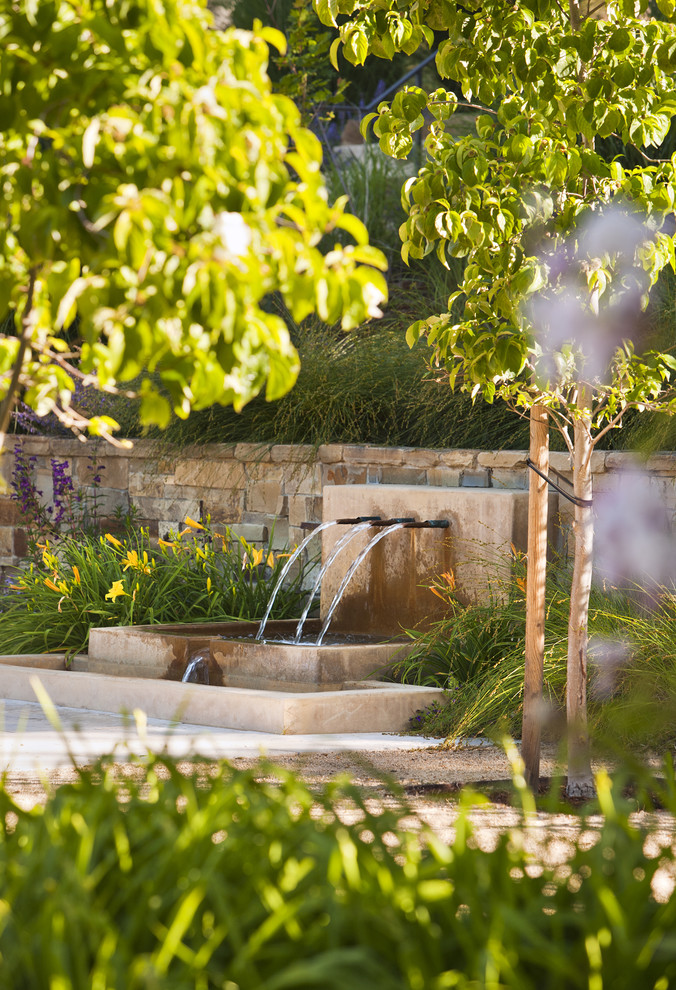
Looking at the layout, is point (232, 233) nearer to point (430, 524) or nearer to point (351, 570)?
point (430, 524)

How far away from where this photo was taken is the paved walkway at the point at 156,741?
505cm

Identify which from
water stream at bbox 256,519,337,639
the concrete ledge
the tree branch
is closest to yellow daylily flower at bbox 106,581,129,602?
water stream at bbox 256,519,337,639

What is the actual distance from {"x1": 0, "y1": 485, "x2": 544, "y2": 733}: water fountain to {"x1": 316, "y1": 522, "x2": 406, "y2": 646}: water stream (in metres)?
0.01

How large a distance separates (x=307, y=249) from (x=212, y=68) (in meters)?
0.36

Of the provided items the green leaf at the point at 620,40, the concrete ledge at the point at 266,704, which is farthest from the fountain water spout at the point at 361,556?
the green leaf at the point at 620,40

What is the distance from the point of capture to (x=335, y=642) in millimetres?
7297

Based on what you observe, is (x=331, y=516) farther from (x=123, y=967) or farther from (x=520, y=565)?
(x=123, y=967)

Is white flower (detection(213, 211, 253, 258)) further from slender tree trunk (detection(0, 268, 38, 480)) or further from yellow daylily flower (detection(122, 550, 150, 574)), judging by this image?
yellow daylily flower (detection(122, 550, 150, 574))

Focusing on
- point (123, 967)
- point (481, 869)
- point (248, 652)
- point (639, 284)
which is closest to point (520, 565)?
point (248, 652)

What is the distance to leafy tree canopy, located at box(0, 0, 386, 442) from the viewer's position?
6.81 feet

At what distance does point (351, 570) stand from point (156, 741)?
7.14 feet

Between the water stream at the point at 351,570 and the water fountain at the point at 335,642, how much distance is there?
0.01 m

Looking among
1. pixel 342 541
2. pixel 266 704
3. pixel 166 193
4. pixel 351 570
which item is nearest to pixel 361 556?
pixel 351 570

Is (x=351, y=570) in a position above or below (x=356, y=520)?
below
